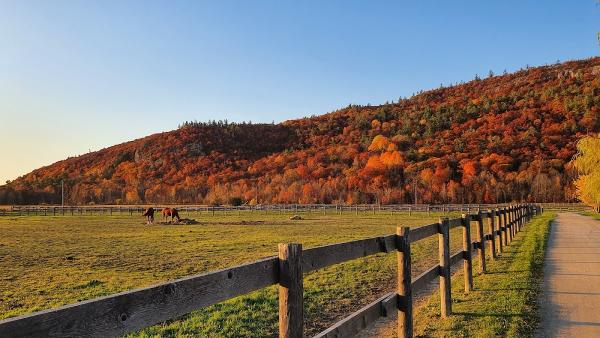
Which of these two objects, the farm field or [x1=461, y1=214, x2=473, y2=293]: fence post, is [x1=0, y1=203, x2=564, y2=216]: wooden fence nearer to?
the farm field

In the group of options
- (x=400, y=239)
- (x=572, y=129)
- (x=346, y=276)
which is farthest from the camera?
(x=572, y=129)

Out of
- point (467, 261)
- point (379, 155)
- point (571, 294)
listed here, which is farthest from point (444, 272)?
point (379, 155)

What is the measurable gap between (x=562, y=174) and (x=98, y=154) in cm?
14537

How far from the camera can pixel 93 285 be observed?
11.8 meters

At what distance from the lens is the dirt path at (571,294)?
7.00 m

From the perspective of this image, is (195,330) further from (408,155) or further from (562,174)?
(408,155)

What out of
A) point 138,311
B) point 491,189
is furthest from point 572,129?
point 138,311

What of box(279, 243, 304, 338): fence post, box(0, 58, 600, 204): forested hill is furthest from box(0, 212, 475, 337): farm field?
box(0, 58, 600, 204): forested hill

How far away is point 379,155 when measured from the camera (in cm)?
13575

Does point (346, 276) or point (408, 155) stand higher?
point (408, 155)

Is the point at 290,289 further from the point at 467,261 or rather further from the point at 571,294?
the point at 571,294

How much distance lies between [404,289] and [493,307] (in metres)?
2.80

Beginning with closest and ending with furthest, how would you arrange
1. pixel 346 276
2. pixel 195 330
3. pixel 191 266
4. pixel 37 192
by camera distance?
pixel 195 330, pixel 346 276, pixel 191 266, pixel 37 192

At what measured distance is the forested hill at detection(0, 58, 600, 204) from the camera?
112750 millimetres
